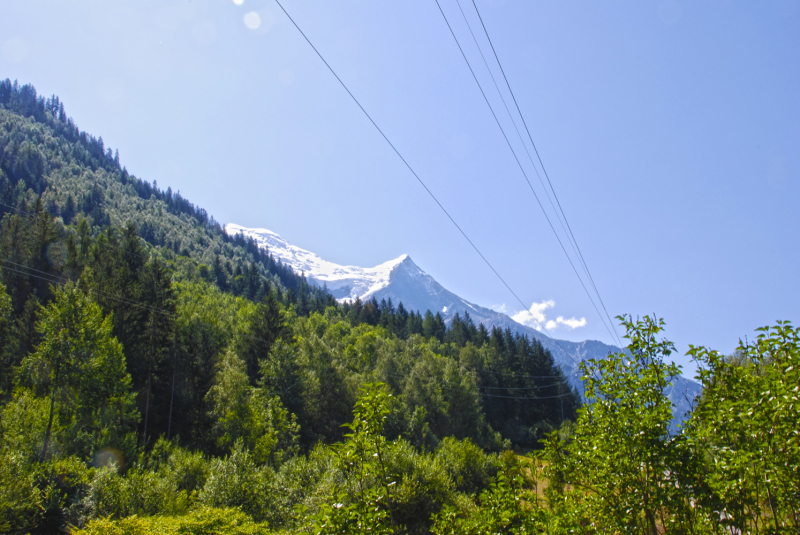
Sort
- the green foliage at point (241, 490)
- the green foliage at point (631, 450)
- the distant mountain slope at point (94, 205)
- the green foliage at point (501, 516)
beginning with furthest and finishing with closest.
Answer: the distant mountain slope at point (94, 205)
the green foliage at point (241, 490)
the green foliage at point (501, 516)
the green foliage at point (631, 450)

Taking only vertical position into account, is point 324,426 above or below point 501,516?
below

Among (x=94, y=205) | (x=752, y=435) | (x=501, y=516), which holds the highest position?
(x=94, y=205)

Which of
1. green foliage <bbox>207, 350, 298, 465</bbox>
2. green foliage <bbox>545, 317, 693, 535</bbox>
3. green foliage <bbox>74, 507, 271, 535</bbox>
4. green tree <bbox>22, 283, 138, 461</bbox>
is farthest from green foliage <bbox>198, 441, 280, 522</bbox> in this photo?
green foliage <bbox>545, 317, 693, 535</bbox>

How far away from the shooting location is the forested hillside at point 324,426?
6293mm

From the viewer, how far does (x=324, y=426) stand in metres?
51.1

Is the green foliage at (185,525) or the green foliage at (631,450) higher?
the green foliage at (631,450)

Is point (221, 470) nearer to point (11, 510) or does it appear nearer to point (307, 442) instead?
point (11, 510)

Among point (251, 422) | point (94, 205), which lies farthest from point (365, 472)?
point (94, 205)

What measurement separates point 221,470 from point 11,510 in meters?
9.98

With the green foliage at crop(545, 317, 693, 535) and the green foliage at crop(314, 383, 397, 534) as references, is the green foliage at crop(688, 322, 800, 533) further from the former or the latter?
the green foliage at crop(314, 383, 397, 534)

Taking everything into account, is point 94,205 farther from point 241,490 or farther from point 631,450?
point 631,450

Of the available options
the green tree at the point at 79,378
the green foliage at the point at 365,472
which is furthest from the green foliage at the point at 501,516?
the green tree at the point at 79,378

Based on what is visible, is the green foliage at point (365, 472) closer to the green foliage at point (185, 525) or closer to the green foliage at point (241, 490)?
the green foliage at point (185, 525)

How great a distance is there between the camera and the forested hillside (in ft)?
20.6
